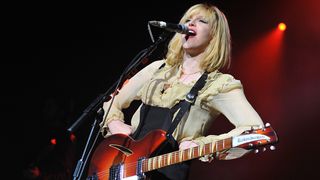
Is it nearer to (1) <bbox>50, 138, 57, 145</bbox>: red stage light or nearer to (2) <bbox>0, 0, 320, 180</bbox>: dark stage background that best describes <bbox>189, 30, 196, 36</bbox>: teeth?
(1) <bbox>50, 138, 57, 145</bbox>: red stage light

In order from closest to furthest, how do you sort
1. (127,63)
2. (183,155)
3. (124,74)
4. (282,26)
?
(183,155) < (124,74) < (282,26) < (127,63)

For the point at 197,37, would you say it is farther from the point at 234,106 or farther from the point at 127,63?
the point at 127,63

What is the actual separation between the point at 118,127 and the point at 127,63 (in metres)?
2.90

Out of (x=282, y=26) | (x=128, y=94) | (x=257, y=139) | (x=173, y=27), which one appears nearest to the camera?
(x=257, y=139)

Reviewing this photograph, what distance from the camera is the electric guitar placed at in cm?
229

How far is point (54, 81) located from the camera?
610 centimetres

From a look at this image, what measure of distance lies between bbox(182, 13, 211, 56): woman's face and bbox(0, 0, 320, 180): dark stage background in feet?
9.35

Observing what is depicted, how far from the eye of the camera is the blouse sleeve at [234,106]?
104 inches

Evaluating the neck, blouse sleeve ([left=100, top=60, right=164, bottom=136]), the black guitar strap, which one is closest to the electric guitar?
the black guitar strap

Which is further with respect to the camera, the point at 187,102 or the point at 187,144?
the point at 187,102

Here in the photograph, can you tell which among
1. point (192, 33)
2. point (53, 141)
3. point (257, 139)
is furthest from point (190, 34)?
point (53, 141)

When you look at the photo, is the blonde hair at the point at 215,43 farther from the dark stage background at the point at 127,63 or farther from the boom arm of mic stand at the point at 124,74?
the dark stage background at the point at 127,63

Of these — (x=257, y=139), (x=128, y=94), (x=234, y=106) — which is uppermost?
(x=128, y=94)

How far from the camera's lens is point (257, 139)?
2.28 meters
